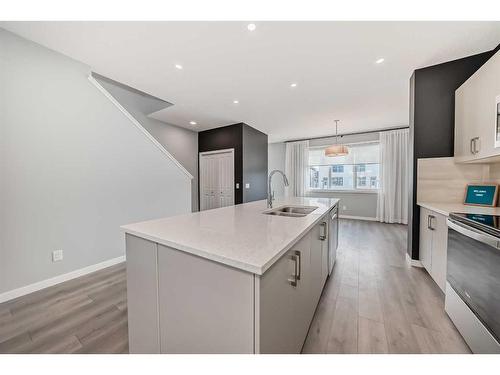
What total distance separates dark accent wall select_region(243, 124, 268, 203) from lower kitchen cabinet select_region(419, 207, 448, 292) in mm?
3383

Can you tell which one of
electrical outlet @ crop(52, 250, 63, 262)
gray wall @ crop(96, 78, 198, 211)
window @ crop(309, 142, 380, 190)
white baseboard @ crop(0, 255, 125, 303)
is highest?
gray wall @ crop(96, 78, 198, 211)

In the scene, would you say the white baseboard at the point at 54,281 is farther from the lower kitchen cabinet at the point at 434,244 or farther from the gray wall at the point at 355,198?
the gray wall at the point at 355,198

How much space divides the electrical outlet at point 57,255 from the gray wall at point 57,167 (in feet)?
0.11

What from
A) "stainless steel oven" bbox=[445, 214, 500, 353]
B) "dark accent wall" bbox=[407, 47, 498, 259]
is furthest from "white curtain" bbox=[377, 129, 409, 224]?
"stainless steel oven" bbox=[445, 214, 500, 353]

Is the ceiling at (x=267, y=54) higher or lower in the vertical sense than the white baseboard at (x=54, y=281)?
higher

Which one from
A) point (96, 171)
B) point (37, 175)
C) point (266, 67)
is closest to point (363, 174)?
point (266, 67)

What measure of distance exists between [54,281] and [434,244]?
13.2 ft

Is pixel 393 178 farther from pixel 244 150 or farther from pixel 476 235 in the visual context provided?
pixel 476 235

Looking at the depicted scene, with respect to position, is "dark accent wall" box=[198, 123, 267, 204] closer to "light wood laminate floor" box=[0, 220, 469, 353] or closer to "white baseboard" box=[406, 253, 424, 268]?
"light wood laminate floor" box=[0, 220, 469, 353]

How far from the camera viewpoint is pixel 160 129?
4832mm

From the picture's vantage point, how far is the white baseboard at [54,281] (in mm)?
1806

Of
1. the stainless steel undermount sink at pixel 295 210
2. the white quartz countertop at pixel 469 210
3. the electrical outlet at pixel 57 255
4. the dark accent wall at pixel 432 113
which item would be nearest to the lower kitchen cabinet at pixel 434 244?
the white quartz countertop at pixel 469 210

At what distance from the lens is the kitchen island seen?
2.38 feet
